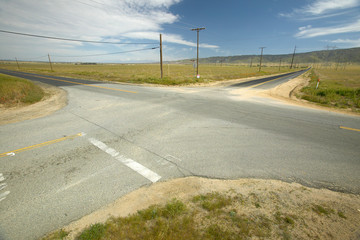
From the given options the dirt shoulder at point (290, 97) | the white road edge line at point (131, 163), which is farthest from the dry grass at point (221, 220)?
the dirt shoulder at point (290, 97)

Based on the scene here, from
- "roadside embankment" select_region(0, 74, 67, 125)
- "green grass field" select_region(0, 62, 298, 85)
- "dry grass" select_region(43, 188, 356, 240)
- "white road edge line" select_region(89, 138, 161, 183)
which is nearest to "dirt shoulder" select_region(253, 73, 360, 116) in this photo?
"dry grass" select_region(43, 188, 356, 240)

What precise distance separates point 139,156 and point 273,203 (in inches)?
125

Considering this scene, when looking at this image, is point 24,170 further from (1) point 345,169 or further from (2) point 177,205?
(1) point 345,169

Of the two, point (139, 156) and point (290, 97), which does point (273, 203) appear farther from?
point (290, 97)

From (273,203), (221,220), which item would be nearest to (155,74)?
(273,203)

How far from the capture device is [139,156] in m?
4.31

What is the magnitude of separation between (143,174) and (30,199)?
6.77 feet

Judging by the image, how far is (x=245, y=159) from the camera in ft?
13.8

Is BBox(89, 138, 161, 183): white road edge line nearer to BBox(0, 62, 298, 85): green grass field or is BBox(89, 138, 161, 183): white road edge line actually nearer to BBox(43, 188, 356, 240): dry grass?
BBox(43, 188, 356, 240): dry grass

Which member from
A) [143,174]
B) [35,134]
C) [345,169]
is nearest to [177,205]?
[143,174]

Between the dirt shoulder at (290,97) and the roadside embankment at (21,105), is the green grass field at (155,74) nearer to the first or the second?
the dirt shoulder at (290,97)

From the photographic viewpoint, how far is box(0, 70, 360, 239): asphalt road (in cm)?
295

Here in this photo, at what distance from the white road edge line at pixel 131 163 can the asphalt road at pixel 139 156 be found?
0.02 metres

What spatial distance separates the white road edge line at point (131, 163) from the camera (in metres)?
3.55
